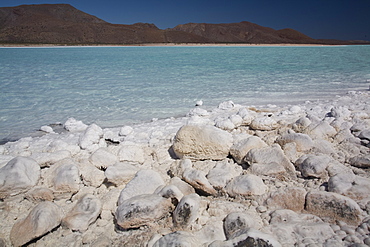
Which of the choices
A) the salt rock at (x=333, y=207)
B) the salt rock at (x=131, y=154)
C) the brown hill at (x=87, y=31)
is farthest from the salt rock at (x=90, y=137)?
the brown hill at (x=87, y=31)

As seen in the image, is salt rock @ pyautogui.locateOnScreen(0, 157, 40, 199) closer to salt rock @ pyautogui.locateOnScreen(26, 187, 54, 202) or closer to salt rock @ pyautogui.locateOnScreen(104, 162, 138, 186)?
salt rock @ pyautogui.locateOnScreen(26, 187, 54, 202)

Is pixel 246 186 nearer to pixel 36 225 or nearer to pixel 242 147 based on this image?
pixel 242 147

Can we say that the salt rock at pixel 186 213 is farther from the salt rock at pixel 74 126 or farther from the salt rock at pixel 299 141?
the salt rock at pixel 74 126

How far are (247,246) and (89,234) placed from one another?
121 centimetres

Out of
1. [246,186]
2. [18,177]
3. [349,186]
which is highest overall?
[349,186]

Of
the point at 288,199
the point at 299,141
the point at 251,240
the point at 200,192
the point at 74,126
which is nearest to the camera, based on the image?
the point at 251,240

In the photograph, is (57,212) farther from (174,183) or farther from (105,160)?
(174,183)

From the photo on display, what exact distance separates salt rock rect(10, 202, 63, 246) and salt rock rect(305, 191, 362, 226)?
6.60 ft

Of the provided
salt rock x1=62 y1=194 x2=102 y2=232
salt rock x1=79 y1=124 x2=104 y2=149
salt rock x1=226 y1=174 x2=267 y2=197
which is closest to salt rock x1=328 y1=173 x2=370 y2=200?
salt rock x1=226 y1=174 x2=267 y2=197

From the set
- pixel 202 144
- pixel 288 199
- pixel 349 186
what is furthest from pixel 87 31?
pixel 349 186

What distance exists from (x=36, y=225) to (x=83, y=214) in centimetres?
34

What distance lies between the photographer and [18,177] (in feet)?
7.77

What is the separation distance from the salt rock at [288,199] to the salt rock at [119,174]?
132 cm

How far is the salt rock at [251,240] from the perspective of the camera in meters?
1.53
